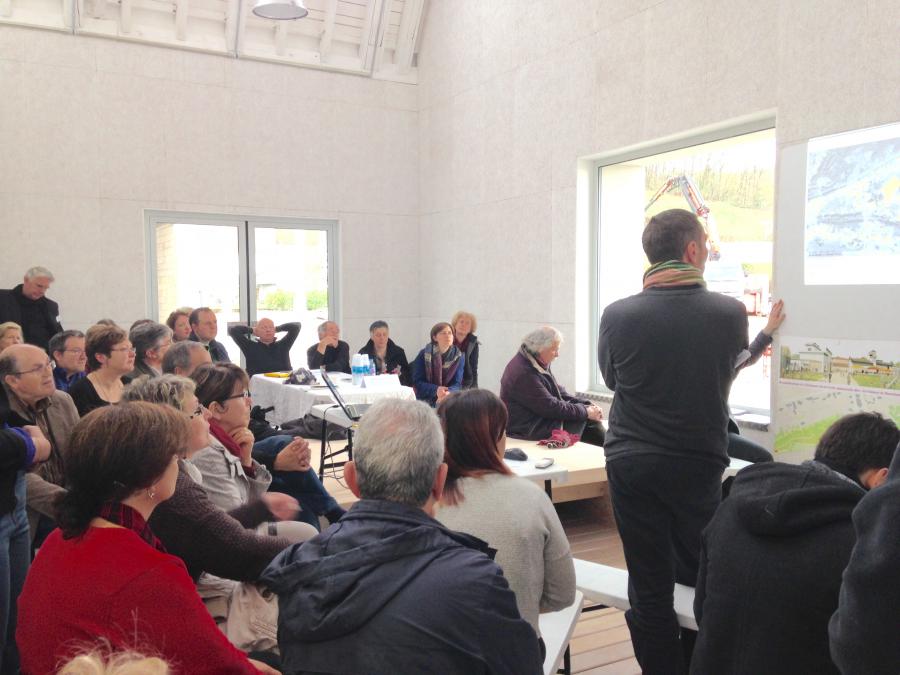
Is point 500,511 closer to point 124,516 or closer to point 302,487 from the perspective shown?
point 124,516

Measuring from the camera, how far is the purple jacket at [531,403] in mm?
4793

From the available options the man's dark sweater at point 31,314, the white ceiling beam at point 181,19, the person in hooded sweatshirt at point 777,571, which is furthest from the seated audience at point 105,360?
the white ceiling beam at point 181,19

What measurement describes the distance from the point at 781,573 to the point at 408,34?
875 cm

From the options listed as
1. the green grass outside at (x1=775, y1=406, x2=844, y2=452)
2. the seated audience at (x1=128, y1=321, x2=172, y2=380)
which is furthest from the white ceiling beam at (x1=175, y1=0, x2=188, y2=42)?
the green grass outside at (x1=775, y1=406, x2=844, y2=452)

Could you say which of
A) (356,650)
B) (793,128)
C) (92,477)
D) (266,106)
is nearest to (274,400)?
(266,106)

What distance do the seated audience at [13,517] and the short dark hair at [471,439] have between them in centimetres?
141

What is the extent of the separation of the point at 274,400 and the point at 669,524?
483 cm

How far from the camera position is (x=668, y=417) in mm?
2211

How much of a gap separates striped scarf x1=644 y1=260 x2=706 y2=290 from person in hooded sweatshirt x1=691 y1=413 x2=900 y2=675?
0.75 metres

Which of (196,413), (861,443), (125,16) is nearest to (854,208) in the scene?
(861,443)

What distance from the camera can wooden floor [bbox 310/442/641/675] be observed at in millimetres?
3000

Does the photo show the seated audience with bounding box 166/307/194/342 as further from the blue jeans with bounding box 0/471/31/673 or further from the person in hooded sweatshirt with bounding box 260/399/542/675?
the person in hooded sweatshirt with bounding box 260/399/542/675

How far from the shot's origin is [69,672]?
804 millimetres

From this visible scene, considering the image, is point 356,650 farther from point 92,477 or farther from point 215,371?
point 215,371
